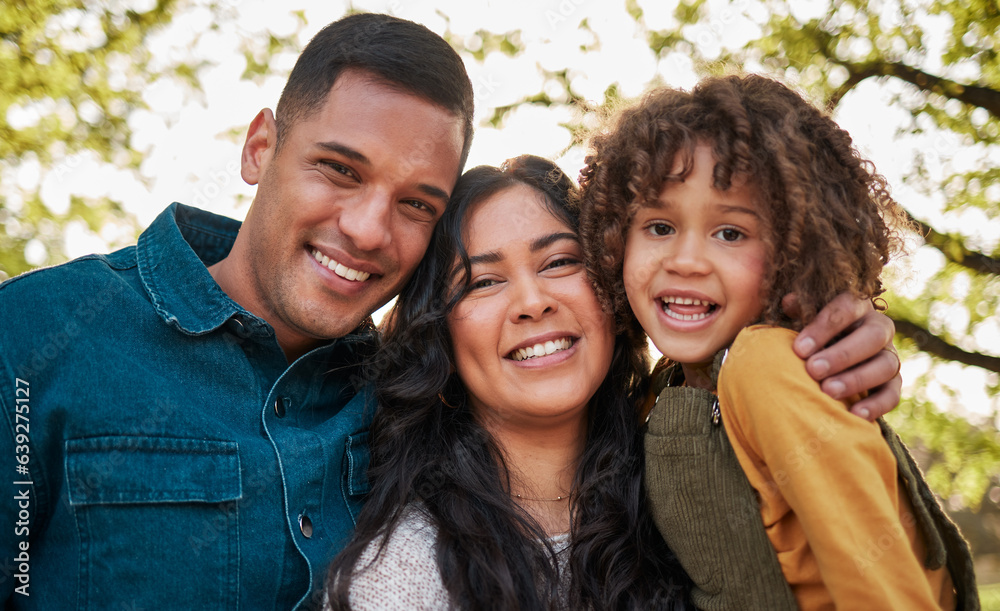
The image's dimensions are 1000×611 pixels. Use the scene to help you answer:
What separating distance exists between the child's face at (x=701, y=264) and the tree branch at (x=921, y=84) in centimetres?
351

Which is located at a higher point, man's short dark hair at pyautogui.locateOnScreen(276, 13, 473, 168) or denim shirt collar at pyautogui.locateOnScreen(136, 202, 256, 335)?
man's short dark hair at pyautogui.locateOnScreen(276, 13, 473, 168)

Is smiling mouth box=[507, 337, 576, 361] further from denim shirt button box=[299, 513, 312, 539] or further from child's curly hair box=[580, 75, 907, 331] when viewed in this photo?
denim shirt button box=[299, 513, 312, 539]

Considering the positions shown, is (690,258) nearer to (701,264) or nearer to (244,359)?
(701,264)

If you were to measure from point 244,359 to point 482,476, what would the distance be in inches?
37.9

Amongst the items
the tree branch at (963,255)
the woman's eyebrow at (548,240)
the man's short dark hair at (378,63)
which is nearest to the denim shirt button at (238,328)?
the man's short dark hair at (378,63)

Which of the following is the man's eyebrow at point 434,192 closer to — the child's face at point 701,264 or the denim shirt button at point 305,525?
the child's face at point 701,264

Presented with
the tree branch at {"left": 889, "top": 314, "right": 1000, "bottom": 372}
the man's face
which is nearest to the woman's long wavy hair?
the man's face

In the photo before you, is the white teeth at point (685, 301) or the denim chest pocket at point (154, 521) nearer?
the denim chest pocket at point (154, 521)

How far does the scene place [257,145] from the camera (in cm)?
290

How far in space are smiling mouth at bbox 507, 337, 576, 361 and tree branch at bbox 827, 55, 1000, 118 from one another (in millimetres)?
3690

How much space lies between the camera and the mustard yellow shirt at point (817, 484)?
1.77m

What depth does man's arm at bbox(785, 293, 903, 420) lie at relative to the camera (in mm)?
2014

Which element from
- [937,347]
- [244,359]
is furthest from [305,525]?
[937,347]

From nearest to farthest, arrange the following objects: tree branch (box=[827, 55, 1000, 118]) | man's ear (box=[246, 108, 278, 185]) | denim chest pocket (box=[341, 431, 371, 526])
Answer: denim chest pocket (box=[341, 431, 371, 526]) → man's ear (box=[246, 108, 278, 185]) → tree branch (box=[827, 55, 1000, 118])
